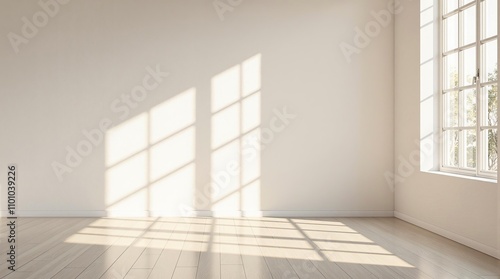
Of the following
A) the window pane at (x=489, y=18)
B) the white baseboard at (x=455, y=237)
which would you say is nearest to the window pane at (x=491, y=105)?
the window pane at (x=489, y=18)

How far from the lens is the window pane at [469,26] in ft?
19.4

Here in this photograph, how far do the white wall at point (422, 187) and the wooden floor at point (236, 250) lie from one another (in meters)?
0.18

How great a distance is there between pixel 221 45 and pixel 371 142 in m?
2.37

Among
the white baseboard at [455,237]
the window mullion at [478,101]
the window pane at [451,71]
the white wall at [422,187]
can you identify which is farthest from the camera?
the window pane at [451,71]

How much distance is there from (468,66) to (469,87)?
23 centimetres

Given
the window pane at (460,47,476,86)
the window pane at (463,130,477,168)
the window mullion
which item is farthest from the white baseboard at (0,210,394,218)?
the window pane at (460,47,476,86)

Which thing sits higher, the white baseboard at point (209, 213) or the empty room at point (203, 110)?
the empty room at point (203, 110)

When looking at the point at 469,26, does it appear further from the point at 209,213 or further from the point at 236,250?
the point at 209,213

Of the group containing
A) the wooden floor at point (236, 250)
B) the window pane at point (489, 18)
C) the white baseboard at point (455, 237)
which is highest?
the window pane at point (489, 18)

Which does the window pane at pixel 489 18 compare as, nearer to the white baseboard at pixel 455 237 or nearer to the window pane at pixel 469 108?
the window pane at pixel 469 108

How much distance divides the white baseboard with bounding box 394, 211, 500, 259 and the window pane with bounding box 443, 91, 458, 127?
1.16 meters

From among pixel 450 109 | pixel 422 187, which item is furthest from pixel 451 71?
pixel 422 187

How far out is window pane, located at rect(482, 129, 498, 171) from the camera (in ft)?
18.1

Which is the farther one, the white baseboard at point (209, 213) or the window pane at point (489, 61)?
the white baseboard at point (209, 213)
